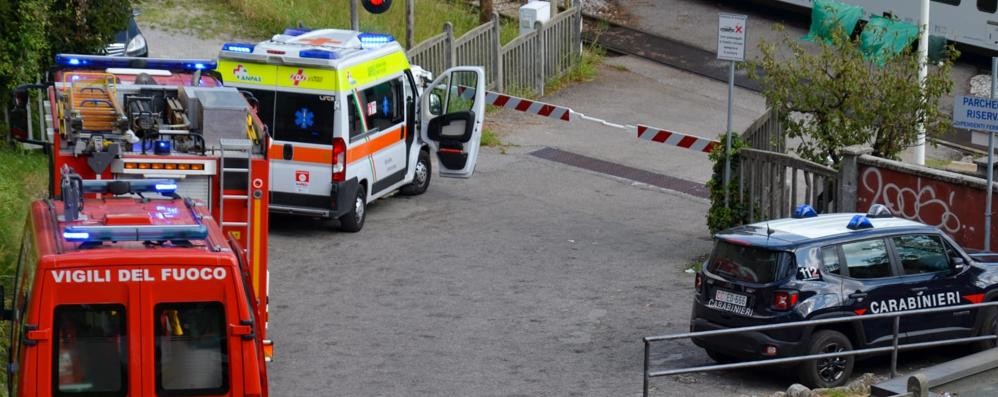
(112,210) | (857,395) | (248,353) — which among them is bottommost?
(857,395)

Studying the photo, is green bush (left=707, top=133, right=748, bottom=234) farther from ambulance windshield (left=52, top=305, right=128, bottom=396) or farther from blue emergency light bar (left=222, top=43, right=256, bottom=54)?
ambulance windshield (left=52, top=305, right=128, bottom=396)

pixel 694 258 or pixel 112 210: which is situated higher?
pixel 112 210

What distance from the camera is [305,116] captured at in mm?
17453

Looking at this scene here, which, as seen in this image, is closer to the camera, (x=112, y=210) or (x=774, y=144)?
(x=112, y=210)

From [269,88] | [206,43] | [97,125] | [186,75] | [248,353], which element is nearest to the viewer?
[248,353]

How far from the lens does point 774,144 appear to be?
1847 cm

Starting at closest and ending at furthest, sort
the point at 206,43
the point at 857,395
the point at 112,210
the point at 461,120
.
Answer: the point at 112,210 → the point at 857,395 → the point at 461,120 → the point at 206,43

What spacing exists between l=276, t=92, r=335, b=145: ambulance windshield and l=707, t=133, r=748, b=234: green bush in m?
4.80

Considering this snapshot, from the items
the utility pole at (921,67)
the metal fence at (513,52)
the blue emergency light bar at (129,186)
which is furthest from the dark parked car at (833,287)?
the metal fence at (513,52)

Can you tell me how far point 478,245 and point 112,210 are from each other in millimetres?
8402

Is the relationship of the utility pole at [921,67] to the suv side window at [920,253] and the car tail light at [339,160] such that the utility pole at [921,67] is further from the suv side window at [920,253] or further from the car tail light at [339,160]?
the car tail light at [339,160]

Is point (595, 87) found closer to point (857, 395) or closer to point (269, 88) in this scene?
point (269, 88)

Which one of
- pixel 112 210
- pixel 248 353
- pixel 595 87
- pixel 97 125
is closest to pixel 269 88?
pixel 97 125

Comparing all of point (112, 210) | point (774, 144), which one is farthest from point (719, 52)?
point (112, 210)
